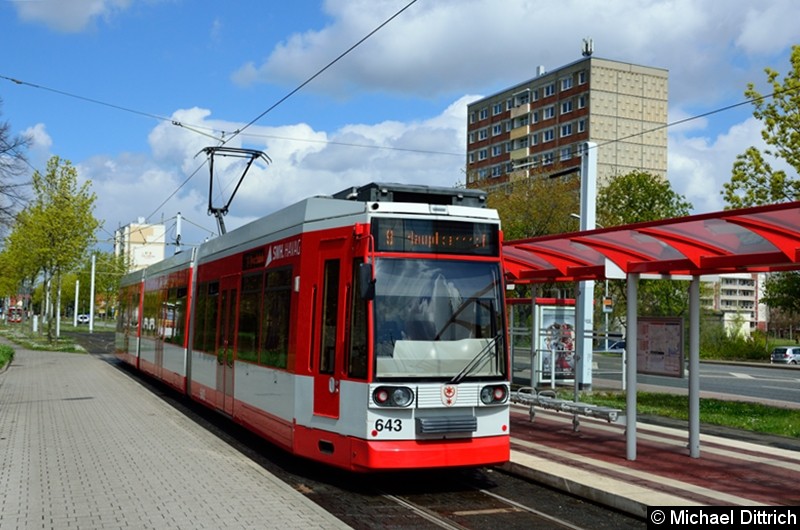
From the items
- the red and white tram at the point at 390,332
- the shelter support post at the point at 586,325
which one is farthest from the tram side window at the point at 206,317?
the shelter support post at the point at 586,325

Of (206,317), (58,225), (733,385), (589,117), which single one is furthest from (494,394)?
(589,117)

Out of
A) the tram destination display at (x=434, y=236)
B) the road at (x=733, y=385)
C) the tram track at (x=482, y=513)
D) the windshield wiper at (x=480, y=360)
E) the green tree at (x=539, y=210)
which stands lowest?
the road at (x=733, y=385)

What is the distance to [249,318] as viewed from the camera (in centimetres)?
1259

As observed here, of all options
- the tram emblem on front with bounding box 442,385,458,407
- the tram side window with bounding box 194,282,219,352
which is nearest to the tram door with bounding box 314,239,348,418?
the tram emblem on front with bounding box 442,385,458,407

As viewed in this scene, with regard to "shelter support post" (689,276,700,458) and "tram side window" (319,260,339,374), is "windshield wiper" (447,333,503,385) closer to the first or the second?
"tram side window" (319,260,339,374)

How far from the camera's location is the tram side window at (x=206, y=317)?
14891 mm

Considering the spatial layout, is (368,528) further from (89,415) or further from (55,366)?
(55,366)

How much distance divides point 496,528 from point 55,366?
25509mm

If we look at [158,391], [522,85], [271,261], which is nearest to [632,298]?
[271,261]

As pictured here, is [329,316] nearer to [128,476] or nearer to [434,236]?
[434,236]

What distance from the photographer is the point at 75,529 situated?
7320mm

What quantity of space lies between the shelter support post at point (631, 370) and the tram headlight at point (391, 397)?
3.70 m

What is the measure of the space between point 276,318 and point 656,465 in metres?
5.16

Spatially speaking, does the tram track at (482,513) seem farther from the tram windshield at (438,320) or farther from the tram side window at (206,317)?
the tram side window at (206,317)
